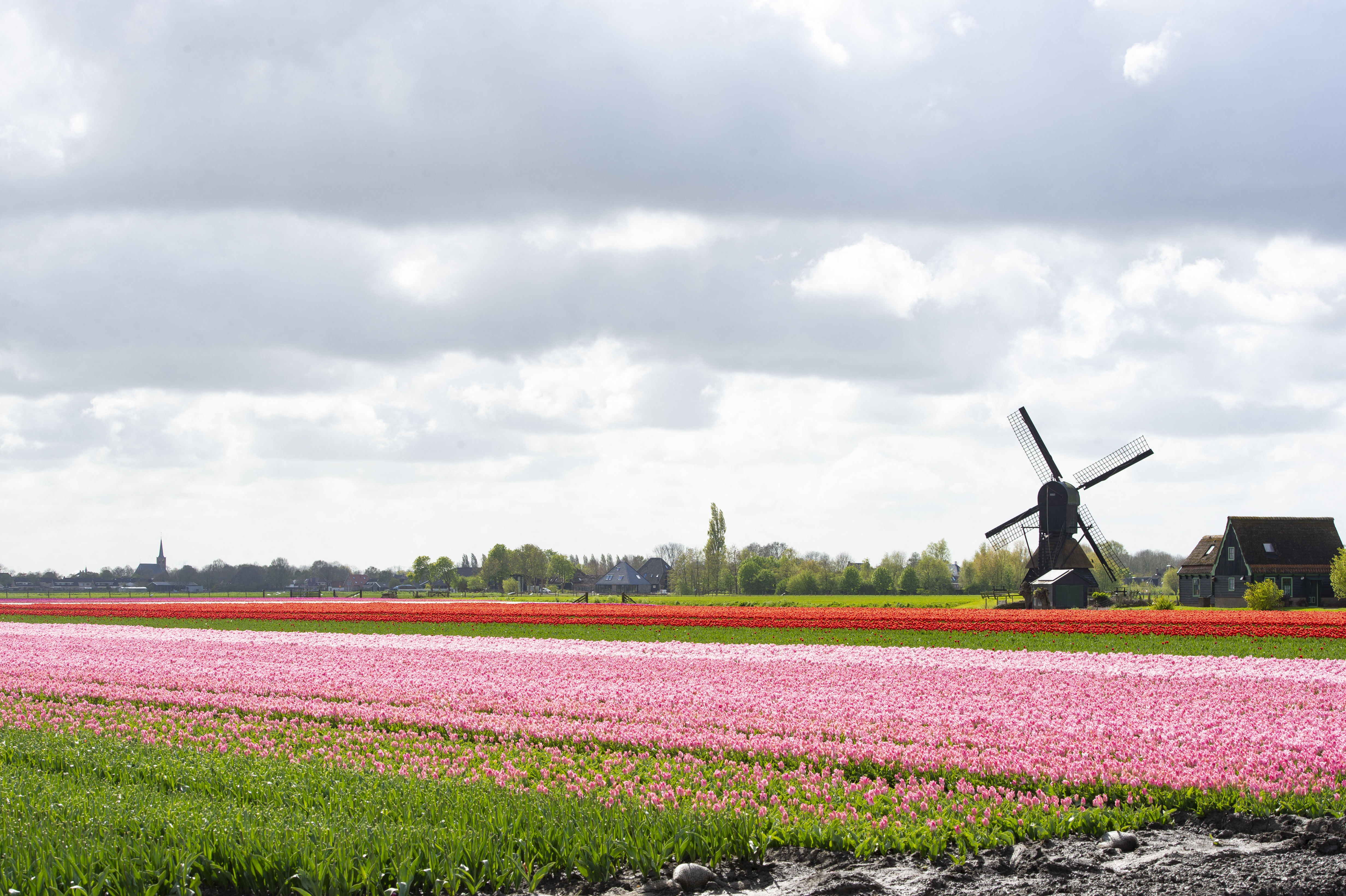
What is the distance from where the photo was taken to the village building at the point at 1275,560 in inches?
2635

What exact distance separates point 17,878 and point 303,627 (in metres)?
36.7

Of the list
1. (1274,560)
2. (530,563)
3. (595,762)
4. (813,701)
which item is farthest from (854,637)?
(530,563)

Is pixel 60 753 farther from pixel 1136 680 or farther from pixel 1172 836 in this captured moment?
pixel 1136 680

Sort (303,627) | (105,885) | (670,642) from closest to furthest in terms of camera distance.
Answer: (105,885) → (670,642) → (303,627)

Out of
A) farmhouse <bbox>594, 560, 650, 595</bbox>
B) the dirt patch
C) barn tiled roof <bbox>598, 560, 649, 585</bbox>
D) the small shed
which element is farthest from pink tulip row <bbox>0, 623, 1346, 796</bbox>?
barn tiled roof <bbox>598, 560, 649, 585</bbox>

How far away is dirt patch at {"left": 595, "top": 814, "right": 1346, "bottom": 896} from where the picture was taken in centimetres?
731

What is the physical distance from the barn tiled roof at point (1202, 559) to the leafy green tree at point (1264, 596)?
11.9 m

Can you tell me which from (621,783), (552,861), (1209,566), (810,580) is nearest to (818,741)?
(621,783)

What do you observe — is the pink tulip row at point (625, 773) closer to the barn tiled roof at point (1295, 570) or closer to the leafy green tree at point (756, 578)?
the barn tiled roof at point (1295, 570)

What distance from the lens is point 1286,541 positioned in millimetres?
68562

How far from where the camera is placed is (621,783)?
10.5 meters

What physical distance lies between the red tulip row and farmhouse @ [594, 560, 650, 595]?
111 meters

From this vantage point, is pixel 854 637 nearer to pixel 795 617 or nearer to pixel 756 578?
pixel 795 617

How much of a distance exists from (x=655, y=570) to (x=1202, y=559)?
123324 millimetres
